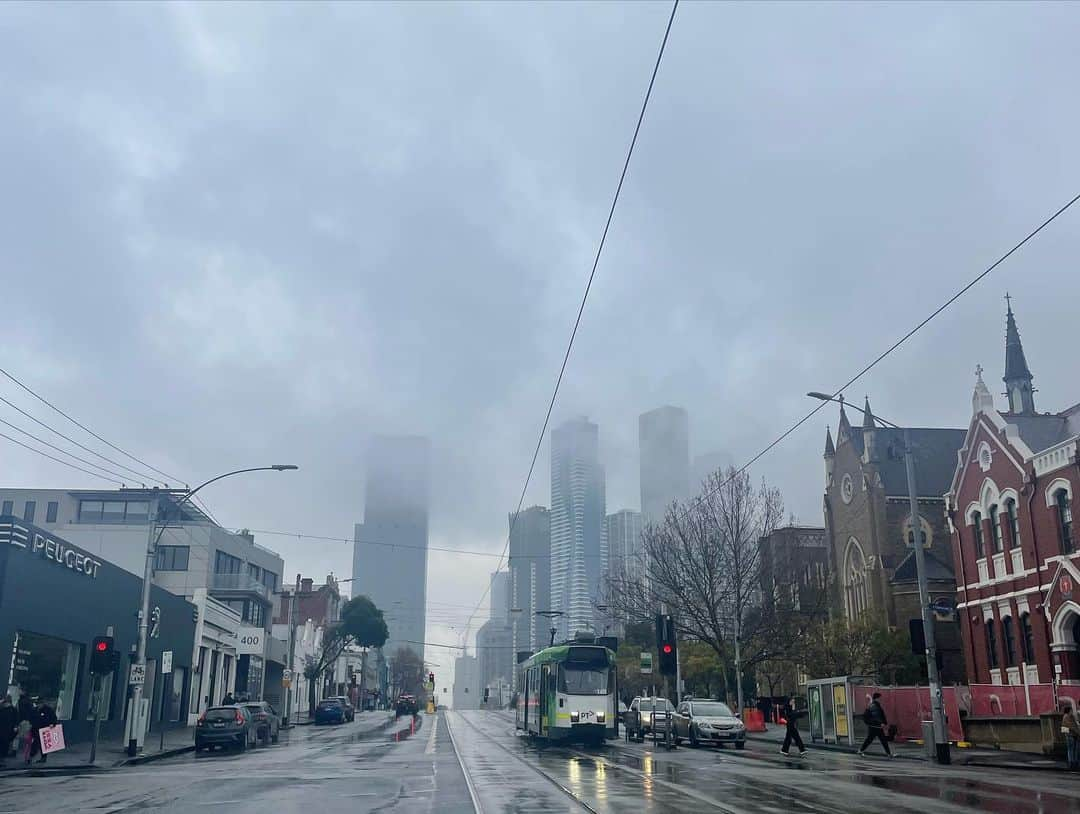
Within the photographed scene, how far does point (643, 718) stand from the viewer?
39219 mm

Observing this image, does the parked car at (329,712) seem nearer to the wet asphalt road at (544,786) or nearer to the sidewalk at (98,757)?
the sidewalk at (98,757)

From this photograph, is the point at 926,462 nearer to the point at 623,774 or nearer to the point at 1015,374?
the point at 1015,374

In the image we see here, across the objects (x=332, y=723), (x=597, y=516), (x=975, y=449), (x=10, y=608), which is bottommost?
(x=332, y=723)

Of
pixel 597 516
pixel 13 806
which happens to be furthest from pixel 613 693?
pixel 597 516

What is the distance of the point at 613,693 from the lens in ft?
105

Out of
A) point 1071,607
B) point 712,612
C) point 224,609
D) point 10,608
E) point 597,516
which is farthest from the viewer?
point 597,516

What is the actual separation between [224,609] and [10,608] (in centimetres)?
2776

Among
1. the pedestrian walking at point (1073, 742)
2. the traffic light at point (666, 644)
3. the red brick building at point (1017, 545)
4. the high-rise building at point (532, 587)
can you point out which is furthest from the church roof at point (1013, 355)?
the pedestrian walking at point (1073, 742)

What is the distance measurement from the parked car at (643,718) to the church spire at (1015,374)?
35064 mm

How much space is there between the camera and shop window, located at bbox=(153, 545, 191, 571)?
60809 mm

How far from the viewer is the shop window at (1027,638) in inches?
1515

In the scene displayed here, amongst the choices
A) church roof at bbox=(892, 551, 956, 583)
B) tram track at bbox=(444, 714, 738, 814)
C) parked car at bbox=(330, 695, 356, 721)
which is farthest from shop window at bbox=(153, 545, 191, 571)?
church roof at bbox=(892, 551, 956, 583)

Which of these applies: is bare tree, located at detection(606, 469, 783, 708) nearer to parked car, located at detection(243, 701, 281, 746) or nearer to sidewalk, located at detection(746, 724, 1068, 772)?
sidewalk, located at detection(746, 724, 1068, 772)

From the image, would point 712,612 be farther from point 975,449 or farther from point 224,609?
point 224,609
